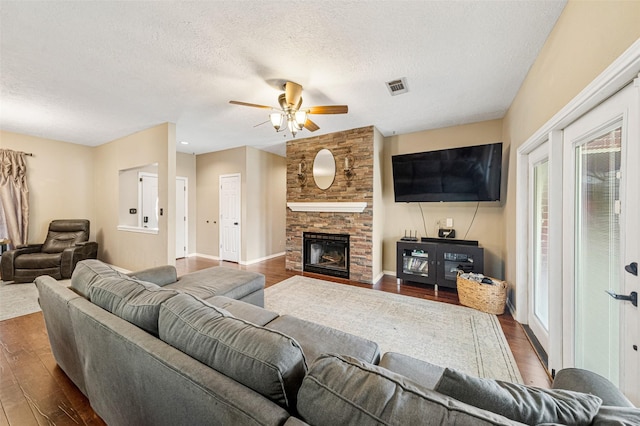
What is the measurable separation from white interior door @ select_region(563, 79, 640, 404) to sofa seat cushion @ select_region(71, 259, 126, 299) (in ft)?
9.47

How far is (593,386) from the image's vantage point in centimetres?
92

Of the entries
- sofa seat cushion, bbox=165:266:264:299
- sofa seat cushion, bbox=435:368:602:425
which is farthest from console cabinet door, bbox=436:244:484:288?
sofa seat cushion, bbox=435:368:602:425

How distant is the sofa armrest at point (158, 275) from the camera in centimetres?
238

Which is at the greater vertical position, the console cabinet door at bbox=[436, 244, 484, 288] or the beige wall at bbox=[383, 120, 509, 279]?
the beige wall at bbox=[383, 120, 509, 279]

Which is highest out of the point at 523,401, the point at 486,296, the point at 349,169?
the point at 349,169

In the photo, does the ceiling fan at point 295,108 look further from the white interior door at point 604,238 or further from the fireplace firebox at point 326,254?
the fireplace firebox at point 326,254

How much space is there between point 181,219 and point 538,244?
680 cm

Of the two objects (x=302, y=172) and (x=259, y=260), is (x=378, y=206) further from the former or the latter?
(x=259, y=260)

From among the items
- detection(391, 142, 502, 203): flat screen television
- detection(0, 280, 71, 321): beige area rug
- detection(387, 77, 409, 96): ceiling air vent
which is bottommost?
detection(0, 280, 71, 321): beige area rug

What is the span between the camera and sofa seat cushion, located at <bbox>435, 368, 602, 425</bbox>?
640mm

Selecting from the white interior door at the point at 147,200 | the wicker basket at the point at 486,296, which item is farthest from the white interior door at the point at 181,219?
the wicker basket at the point at 486,296

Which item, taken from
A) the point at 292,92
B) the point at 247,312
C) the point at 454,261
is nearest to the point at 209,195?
the point at 292,92

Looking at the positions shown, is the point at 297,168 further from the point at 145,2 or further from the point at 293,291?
the point at 145,2

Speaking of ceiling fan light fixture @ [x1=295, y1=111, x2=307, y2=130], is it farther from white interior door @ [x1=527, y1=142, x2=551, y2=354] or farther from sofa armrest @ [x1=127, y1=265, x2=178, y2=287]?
white interior door @ [x1=527, y1=142, x2=551, y2=354]
